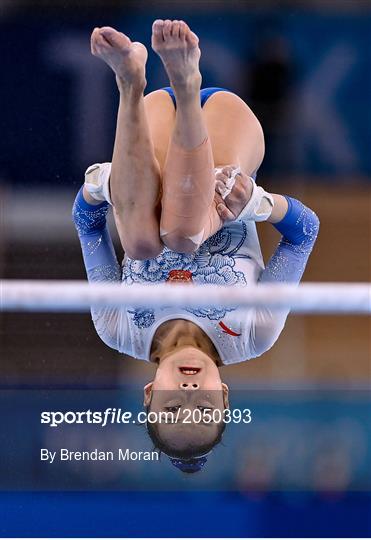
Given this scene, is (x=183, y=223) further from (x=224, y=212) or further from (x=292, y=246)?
(x=292, y=246)

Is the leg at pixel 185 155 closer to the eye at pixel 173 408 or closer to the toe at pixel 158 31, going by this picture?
the toe at pixel 158 31

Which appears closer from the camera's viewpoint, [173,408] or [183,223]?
[183,223]

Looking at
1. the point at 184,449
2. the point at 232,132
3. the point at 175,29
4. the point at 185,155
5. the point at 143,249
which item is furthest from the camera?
the point at 232,132

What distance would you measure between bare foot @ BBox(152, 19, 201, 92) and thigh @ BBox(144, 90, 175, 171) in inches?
9.2

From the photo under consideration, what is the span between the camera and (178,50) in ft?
4.91

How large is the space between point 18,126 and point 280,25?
105 cm

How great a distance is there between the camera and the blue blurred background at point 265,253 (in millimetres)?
2406

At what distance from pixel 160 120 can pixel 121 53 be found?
403 mm

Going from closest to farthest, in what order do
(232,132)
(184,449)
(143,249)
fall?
(143,249), (184,449), (232,132)

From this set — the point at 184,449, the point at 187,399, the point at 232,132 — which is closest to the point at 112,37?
the point at 232,132

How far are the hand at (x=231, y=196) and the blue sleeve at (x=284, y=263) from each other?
185 mm

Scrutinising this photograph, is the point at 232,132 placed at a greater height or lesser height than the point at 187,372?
greater

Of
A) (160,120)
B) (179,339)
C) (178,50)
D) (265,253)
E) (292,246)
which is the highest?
(265,253)

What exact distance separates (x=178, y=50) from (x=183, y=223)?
31 cm
